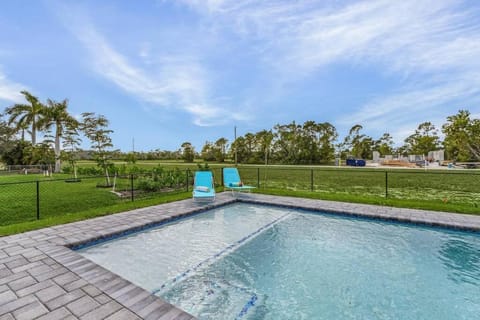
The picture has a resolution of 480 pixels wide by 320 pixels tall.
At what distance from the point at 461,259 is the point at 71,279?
471 centimetres

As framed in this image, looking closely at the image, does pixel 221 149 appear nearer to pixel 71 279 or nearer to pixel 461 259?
pixel 461 259

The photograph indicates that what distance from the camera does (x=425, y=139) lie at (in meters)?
34.6

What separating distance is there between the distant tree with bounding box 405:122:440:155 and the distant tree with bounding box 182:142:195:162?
128 feet

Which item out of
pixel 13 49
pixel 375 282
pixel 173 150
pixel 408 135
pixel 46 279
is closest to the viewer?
pixel 46 279

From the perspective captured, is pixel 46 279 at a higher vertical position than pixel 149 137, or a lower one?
lower

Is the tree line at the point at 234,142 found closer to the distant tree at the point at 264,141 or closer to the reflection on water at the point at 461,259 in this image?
the distant tree at the point at 264,141

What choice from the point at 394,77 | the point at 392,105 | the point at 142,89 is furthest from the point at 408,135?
the point at 142,89

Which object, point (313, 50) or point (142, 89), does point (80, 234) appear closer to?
point (313, 50)

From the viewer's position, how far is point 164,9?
6.99m

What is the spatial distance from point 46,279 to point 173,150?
50.9 metres

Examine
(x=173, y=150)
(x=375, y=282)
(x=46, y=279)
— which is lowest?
(x=375, y=282)

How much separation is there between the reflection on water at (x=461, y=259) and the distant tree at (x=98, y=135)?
979 cm

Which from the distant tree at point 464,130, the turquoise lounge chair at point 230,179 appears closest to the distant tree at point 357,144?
the distant tree at point 464,130

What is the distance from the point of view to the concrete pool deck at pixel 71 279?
1699 mm
